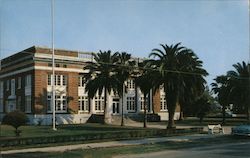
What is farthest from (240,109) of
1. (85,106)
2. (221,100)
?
(85,106)

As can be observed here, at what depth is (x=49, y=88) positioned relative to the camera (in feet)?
210

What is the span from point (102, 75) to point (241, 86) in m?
17.4

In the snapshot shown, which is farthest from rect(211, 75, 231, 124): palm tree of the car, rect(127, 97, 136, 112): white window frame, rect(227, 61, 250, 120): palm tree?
the car

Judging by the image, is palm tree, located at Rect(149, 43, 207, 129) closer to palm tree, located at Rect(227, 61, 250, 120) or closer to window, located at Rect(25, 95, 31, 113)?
palm tree, located at Rect(227, 61, 250, 120)

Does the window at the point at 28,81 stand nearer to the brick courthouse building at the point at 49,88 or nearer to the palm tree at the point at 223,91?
the brick courthouse building at the point at 49,88

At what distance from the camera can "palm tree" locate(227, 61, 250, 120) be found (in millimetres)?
54244

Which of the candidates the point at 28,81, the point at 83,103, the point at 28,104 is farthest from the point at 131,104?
the point at 28,81

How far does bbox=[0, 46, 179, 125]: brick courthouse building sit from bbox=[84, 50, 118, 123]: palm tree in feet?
25.4

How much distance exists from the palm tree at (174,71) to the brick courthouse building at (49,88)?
19232 millimetres

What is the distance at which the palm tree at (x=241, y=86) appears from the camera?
178 feet

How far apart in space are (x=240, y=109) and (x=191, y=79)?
61.9 feet

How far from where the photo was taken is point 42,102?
6325 centimetres

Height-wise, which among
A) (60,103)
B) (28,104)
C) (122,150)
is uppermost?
(60,103)

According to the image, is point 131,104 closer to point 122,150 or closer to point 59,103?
point 59,103
